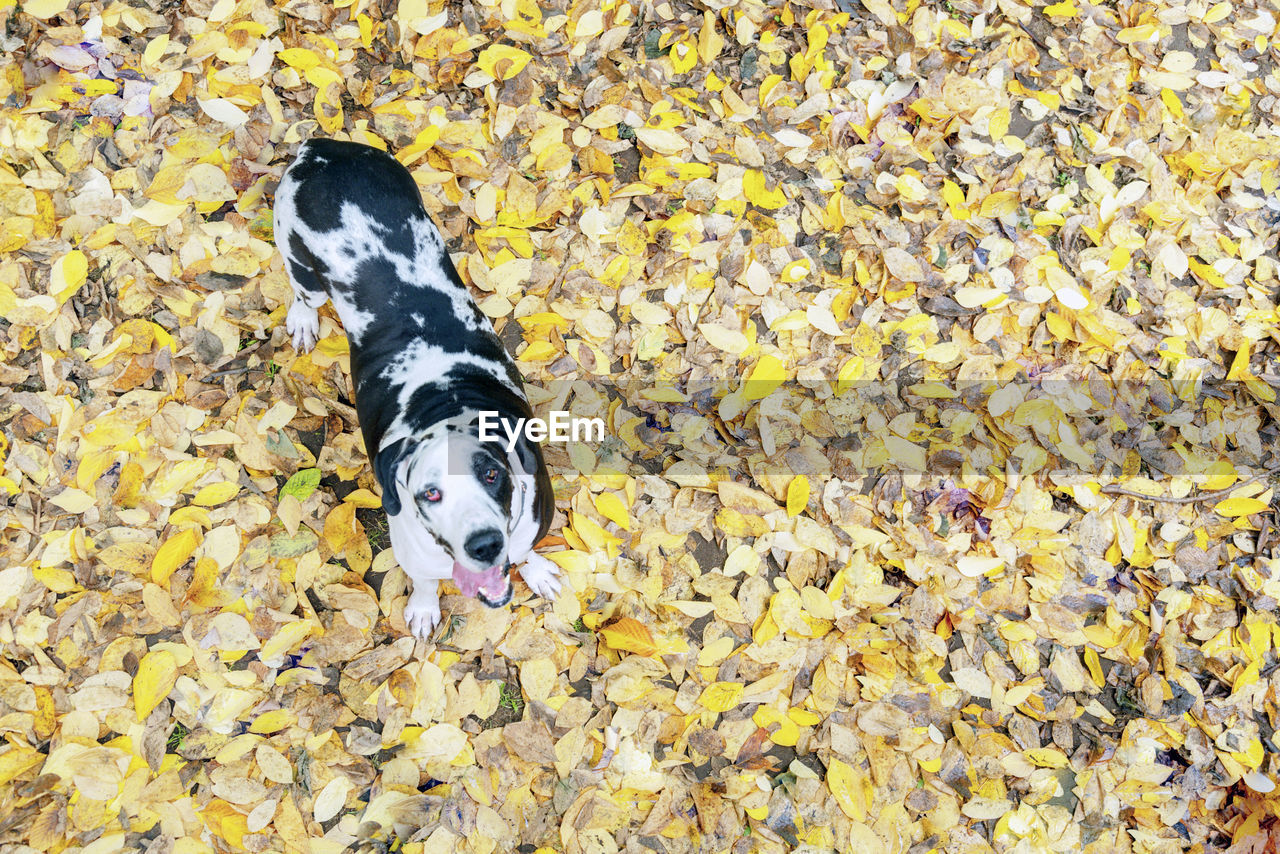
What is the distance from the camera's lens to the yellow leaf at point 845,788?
11.8 ft

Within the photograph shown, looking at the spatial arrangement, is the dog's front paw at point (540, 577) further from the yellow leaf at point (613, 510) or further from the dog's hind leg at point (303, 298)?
the dog's hind leg at point (303, 298)

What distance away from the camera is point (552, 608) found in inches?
153

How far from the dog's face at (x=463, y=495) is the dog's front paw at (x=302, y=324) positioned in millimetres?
1609

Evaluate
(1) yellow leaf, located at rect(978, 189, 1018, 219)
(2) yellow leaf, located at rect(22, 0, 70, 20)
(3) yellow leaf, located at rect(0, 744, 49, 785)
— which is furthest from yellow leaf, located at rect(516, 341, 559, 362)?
(2) yellow leaf, located at rect(22, 0, 70, 20)

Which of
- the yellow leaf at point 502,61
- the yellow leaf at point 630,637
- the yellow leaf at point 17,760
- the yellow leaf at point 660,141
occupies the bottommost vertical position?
the yellow leaf at point 17,760

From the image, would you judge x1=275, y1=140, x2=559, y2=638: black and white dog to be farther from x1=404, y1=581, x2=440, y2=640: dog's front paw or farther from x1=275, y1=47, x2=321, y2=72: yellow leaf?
x1=275, y1=47, x2=321, y2=72: yellow leaf

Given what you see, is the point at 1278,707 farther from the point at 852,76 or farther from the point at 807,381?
the point at 852,76

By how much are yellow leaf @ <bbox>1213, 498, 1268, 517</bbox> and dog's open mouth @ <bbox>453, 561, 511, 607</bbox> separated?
350cm

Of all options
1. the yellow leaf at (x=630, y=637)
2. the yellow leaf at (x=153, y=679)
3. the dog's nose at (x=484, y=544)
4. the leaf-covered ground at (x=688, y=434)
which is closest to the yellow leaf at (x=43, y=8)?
the leaf-covered ground at (x=688, y=434)

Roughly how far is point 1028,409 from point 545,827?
3.10 m

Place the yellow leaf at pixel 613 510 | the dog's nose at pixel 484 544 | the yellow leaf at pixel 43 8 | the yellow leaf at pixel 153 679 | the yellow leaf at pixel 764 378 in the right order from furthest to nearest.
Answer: the yellow leaf at pixel 43 8
the yellow leaf at pixel 764 378
the yellow leaf at pixel 613 510
the yellow leaf at pixel 153 679
the dog's nose at pixel 484 544

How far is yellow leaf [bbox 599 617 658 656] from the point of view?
3803 mm

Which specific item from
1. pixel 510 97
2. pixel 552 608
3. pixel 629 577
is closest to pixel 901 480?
pixel 629 577

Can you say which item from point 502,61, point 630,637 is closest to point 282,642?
point 630,637
